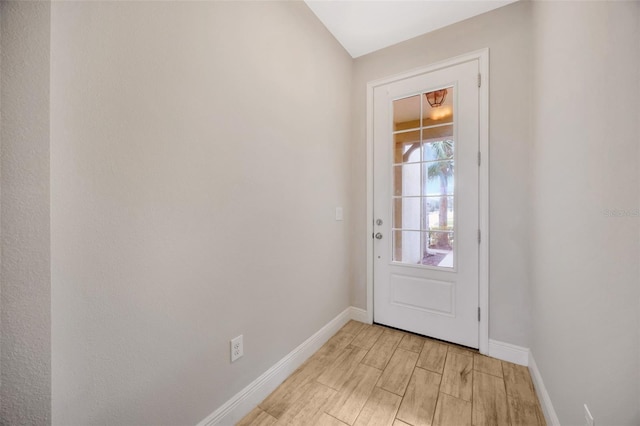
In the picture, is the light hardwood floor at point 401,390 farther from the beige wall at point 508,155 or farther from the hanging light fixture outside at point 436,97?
the hanging light fixture outside at point 436,97

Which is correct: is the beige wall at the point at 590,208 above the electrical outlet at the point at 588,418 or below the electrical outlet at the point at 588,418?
above

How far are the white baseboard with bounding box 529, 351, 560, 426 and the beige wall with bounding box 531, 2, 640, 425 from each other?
0.07m

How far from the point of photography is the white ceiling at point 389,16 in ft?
5.89

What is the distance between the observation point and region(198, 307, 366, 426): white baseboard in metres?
1.23

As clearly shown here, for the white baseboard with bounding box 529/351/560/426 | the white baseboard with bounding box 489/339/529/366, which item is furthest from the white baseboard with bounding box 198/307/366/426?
the white baseboard with bounding box 529/351/560/426

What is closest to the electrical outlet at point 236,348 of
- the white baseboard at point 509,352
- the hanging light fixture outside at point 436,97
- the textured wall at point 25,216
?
the textured wall at point 25,216

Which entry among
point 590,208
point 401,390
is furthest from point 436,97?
point 401,390

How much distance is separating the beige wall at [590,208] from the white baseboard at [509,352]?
39cm

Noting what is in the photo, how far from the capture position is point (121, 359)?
2.90 feet

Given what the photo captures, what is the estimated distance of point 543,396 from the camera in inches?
53.1

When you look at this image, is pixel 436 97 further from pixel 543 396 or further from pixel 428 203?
pixel 543 396

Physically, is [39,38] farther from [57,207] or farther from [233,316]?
[233,316]

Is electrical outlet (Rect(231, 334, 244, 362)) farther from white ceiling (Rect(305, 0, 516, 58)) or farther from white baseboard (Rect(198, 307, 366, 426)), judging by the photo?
white ceiling (Rect(305, 0, 516, 58))

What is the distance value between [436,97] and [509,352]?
205 cm
